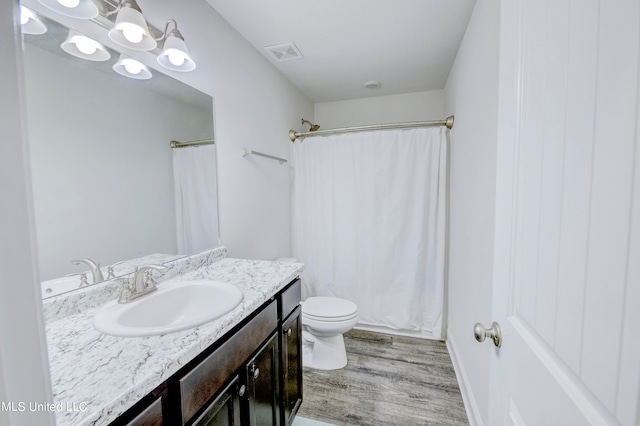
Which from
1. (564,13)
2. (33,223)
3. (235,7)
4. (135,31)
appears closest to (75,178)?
(135,31)

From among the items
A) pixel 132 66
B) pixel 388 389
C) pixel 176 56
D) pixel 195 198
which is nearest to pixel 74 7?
pixel 132 66

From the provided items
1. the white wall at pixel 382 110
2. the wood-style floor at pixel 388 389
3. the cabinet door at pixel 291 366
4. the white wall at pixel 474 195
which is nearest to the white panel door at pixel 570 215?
the white wall at pixel 474 195

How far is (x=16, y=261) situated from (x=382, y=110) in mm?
2959

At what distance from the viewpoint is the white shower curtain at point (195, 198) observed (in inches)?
52.8

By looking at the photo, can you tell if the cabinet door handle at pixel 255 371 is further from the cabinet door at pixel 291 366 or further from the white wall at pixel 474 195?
the white wall at pixel 474 195

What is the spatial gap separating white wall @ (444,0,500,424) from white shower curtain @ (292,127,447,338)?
0.22 m

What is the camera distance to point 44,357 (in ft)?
0.96

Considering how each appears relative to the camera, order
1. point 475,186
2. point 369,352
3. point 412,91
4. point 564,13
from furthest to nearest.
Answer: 1. point 412,91
2. point 369,352
3. point 475,186
4. point 564,13

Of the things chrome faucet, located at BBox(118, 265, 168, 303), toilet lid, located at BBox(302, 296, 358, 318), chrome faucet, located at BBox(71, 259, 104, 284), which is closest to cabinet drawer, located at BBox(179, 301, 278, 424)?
chrome faucet, located at BBox(118, 265, 168, 303)

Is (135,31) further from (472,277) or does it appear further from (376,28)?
(472,277)

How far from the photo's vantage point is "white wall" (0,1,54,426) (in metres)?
0.26

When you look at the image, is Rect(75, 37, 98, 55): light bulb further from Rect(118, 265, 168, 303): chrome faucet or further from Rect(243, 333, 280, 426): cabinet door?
Rect(243, 333, 280, 426): cabinet door

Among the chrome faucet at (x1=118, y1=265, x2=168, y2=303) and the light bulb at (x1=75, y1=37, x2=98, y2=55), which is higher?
the light bulb at (x1=75, y1=37, x2=98, y2=55)

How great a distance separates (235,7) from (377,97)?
171 cm
